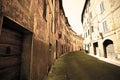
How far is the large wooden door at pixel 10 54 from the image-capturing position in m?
2.08

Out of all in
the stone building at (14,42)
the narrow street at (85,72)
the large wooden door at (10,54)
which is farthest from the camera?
the narrow street at (85,72)

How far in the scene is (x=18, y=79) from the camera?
276 cm

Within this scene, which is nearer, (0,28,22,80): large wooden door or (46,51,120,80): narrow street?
(0,28,22,80): large wooden door

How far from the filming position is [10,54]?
238 cm

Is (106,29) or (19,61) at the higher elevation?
(106,29)

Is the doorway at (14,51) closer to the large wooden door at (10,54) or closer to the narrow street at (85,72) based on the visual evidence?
the large wooden door at (10,54)

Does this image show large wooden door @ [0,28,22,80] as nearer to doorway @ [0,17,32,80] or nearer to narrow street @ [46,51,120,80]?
doorway @ [0,17,32,80]

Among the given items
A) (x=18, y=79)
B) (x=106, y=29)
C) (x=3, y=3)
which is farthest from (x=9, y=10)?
(x=106, y=29)

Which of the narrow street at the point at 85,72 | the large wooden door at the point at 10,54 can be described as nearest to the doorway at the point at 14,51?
the large wooden door at the point at 10,54

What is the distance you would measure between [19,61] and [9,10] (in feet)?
5.14

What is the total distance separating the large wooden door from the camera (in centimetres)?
208

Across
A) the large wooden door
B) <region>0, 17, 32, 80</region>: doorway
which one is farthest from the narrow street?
the large wooden door

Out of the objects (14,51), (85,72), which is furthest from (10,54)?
(85,72)

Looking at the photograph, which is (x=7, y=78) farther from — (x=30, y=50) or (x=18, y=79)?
(x=30, y=50)
